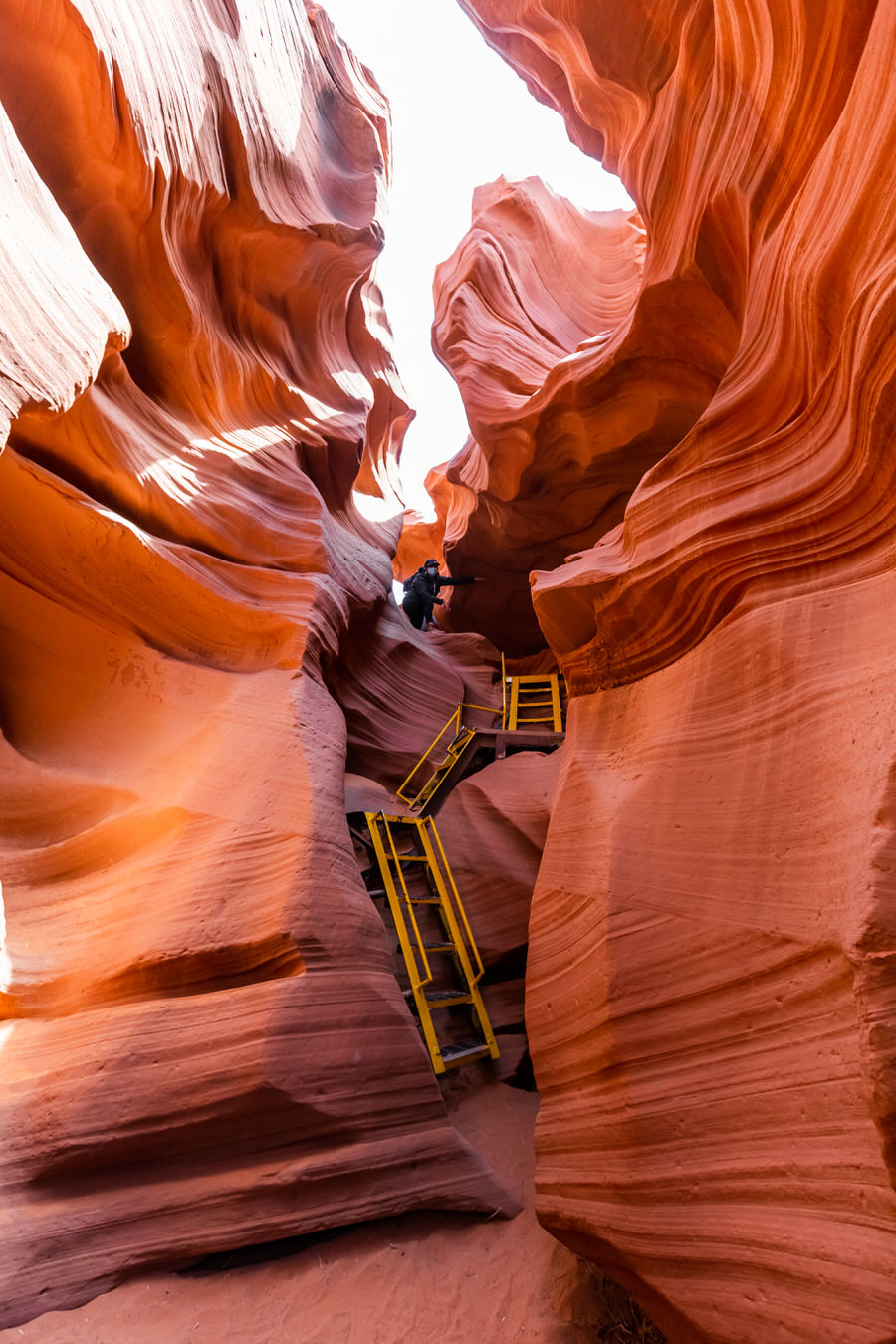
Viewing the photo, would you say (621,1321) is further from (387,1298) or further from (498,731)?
(498,731)

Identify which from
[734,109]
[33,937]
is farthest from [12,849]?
[734,109]

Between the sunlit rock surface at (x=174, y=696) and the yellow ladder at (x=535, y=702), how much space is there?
104 inches

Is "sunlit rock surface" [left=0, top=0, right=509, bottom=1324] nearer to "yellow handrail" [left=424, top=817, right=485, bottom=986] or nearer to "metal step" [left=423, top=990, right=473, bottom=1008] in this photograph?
"metal step" [left=423, top=990, right=473, bottom=1008]

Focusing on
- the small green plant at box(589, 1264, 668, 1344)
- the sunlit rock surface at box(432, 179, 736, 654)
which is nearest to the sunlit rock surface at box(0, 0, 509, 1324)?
the small green plant at box(589, 1264, 668, 1344)

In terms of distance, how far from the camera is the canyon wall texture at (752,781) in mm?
2613

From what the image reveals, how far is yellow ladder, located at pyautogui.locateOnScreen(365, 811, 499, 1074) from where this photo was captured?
5.89 m

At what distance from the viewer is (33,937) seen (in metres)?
4.96

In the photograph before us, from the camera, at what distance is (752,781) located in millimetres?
3389

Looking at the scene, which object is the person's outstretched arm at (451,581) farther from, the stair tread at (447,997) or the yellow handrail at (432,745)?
the stair tread at (447,997)

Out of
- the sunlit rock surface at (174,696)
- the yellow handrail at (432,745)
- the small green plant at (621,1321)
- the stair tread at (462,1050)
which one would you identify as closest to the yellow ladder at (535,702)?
the yellow handrail at (432,745)

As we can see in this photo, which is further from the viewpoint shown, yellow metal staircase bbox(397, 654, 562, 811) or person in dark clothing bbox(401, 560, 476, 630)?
person in dark clothing bbox(401, 560, 476, 630)

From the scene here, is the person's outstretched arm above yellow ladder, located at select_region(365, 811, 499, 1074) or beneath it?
above

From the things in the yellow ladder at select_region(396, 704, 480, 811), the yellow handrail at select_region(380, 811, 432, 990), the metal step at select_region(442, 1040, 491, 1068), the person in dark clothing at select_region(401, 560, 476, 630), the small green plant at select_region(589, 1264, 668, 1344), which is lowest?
→ the small green plant at select_region(589, 1264, 668, 1344)

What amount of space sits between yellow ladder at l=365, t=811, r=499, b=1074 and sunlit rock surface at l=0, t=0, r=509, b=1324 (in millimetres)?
844
